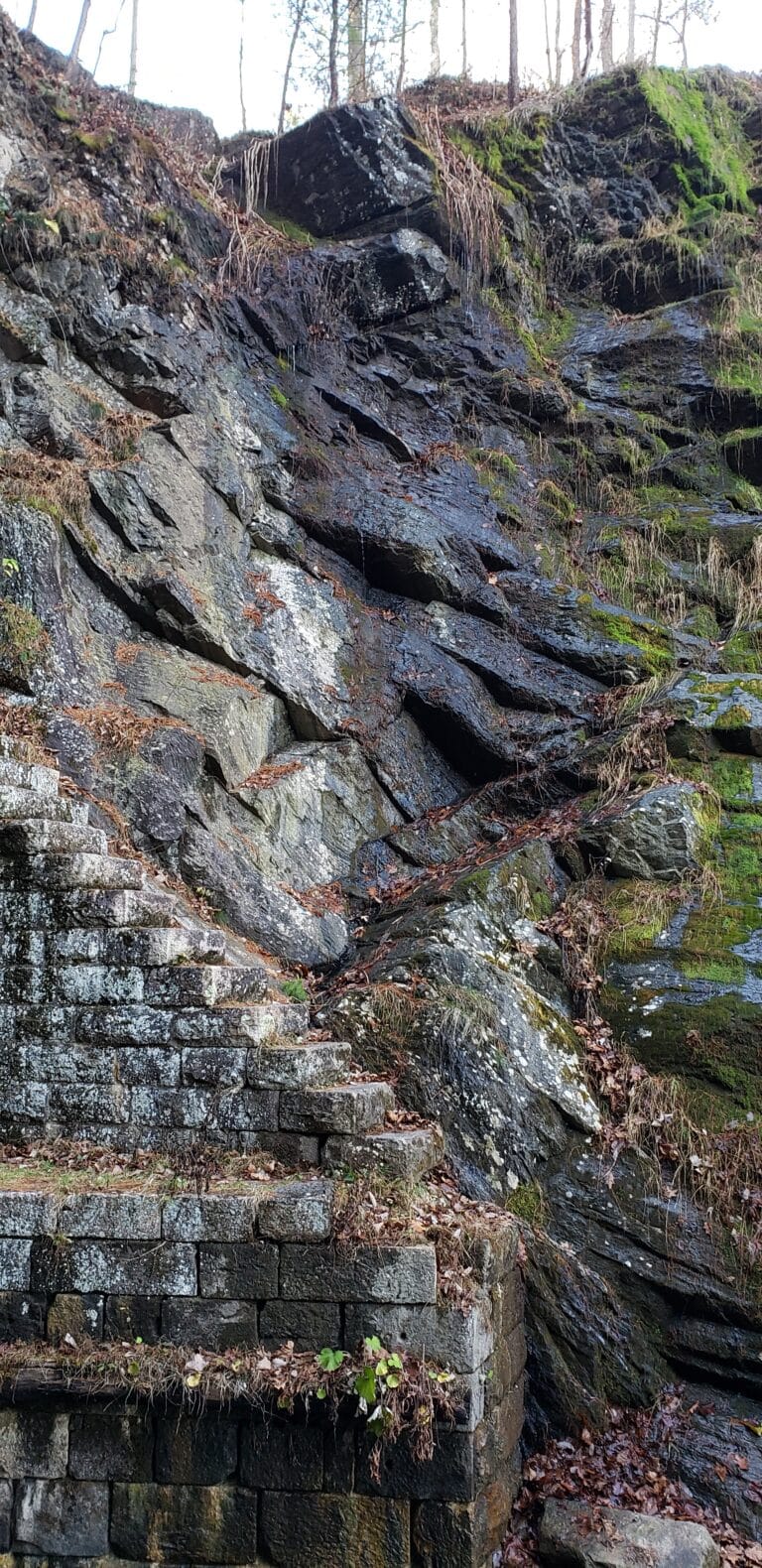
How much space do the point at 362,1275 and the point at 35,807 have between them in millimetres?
3215

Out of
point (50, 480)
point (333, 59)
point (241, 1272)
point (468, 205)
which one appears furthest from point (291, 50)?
point (241, 1272)

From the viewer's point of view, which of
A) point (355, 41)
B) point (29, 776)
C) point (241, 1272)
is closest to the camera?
point (241, 1272)

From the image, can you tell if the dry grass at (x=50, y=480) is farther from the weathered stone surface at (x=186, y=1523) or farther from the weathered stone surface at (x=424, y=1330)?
the weathered stone surface at (x=186, y=1523)

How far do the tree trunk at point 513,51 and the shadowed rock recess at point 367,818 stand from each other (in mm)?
736

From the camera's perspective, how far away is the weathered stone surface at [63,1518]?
4.46 meters

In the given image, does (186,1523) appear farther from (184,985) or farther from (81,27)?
(81,27)

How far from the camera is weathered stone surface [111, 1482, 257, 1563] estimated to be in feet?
14.5

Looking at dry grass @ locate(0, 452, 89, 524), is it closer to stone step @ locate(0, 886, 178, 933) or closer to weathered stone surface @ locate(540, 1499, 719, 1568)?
stone step @ locate(0, 886, 178, 933)

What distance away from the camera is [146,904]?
558cm

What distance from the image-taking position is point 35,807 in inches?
237

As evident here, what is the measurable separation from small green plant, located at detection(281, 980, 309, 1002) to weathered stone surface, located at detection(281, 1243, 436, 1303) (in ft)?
7.74

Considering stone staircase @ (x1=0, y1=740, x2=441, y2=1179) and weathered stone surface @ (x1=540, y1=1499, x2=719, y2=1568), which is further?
stone staircase @ (x1=0, y1=740, x2=441, y2=1179)

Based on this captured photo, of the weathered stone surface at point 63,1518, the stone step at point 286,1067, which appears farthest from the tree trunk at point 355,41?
the weathered stone surface at point 63,1518

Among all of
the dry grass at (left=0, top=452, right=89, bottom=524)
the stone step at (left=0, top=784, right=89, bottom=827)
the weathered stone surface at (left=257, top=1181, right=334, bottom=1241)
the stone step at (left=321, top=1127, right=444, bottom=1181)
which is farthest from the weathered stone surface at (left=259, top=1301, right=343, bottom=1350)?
the dry grass at (left=0, top=452, right=89, bottom=524)
